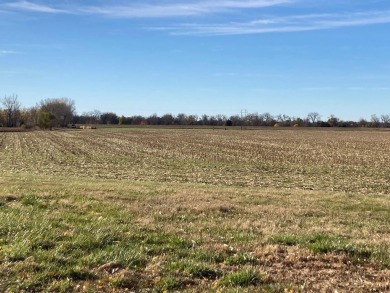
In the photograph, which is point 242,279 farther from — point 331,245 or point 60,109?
point 60,109

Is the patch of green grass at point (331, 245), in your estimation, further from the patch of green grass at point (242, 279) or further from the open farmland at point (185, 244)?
the patch of green grass at point (242, 279)

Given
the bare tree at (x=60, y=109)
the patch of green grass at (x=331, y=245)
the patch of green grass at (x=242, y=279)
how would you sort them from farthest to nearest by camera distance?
the bare tree at (x=60, y=109) < the patch of green grass at (x=331, y=245) < the patch of green grass at (x=242, y=279)

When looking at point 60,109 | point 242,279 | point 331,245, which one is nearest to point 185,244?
point 242,279

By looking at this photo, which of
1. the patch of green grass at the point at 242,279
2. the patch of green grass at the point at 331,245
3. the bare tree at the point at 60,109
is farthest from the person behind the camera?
the bare tree at the point at 60,109

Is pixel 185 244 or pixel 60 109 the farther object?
pixel 60 109

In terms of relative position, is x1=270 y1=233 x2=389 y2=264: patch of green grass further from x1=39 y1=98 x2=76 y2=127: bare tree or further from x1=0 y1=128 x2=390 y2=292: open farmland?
x1=39 y1=98 x2=76 y2=127: bare tree

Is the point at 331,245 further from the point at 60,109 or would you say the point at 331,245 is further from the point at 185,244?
the point at 60,109

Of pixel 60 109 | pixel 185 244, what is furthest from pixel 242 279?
pixel 60 109

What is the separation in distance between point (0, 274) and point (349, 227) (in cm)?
690

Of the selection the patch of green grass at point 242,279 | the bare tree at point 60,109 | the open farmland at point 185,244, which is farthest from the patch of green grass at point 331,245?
the bare tree at point 60,109

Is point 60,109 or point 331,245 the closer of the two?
point 331,245

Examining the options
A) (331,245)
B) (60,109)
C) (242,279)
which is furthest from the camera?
(60,109)

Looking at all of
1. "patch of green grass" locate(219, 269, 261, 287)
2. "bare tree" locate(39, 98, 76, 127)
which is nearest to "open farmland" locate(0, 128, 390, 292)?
"patch of green grass" locate(219, 269, 261, 287)

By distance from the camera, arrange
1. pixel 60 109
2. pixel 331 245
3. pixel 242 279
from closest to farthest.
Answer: pixel 242 279 < pixel 331 245 < pixel 60 109
